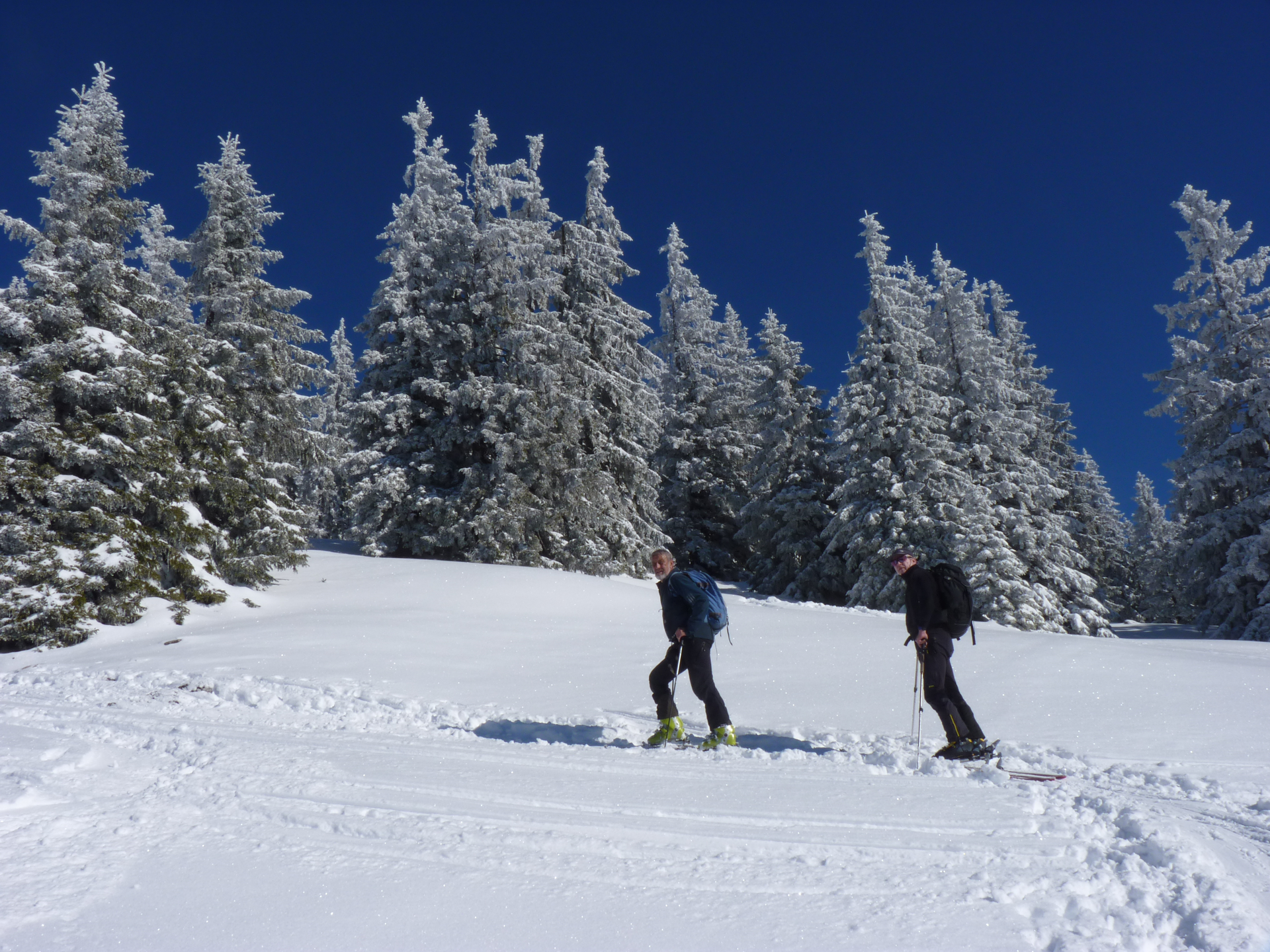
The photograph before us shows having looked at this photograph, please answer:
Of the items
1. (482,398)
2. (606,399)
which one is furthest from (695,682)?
(606,399)

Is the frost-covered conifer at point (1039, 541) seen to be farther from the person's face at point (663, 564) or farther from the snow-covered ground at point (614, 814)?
the person's face at point (663, 564)

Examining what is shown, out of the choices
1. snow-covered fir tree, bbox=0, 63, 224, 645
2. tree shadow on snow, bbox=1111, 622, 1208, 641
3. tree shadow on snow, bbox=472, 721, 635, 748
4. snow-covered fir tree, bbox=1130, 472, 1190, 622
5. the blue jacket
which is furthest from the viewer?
snow-covered fir tree, bbox=1130, 472, 1190, 622

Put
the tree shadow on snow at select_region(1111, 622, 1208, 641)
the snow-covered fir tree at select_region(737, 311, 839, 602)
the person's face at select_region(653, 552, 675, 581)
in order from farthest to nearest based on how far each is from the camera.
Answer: the snow-covered fir tree at select_region(737, 311, 839, 602) → the tree shadow on snow at select_region(1111, 622, 1208, 641) → the person's face at select_region(653, 552, 675, 581)

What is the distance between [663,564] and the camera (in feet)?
23.4

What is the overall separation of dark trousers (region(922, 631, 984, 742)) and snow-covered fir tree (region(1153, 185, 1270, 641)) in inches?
774

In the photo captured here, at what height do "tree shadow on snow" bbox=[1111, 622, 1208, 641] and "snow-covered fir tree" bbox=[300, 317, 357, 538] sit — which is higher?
"snow-covered fir tree" bbox=[300, 317, 357, 538]

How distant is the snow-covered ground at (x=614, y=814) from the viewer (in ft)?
9.86

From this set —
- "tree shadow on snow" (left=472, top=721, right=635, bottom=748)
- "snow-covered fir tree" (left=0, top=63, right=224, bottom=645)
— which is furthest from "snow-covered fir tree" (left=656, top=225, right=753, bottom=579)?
"tree shadow on snow" (left=472, top=721, right=635, bottom=748)

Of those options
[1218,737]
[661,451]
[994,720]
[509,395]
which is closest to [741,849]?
[994,720]

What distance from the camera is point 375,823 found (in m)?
4.10

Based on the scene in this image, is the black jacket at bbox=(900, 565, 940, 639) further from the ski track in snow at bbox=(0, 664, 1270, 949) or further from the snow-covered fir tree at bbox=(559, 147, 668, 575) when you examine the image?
the snow-covered fir tree at bbox=(559, 147, 668, 575)

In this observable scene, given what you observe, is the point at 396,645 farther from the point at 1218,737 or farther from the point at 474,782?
the point at 1218,737

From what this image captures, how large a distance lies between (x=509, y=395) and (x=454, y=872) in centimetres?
1796

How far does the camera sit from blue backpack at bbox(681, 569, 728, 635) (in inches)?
270
